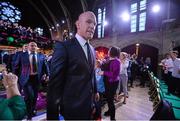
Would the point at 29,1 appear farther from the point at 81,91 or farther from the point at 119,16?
the point at 81,91

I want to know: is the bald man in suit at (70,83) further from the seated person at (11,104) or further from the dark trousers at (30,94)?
the dark trousers at (30,94)

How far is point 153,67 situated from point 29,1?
873 inches

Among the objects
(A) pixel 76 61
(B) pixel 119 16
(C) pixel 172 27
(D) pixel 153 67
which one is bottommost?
(D) pixel 153 67

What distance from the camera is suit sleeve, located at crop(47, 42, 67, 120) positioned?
1.37 meters

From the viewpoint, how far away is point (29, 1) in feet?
87.5

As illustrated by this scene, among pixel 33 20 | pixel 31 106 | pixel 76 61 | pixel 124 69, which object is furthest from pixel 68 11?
pixel 76 61

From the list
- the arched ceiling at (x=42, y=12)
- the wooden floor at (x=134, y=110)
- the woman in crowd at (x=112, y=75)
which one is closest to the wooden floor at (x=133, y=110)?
the wooden floor at (x=134, y=110)

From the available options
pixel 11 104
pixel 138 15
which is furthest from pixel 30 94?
pixel 138 15

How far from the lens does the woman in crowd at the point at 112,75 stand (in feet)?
11.3

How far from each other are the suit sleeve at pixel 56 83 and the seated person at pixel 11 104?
9.9 inches

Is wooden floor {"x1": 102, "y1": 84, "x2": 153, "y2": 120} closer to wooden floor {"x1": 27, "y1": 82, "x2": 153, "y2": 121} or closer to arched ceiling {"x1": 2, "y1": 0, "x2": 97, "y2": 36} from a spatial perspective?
wooden floor {"x1": 27, "y1": 82, "x2": 153, "y2": 121}

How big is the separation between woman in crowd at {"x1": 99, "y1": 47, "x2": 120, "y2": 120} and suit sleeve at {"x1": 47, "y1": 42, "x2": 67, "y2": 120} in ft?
7.00

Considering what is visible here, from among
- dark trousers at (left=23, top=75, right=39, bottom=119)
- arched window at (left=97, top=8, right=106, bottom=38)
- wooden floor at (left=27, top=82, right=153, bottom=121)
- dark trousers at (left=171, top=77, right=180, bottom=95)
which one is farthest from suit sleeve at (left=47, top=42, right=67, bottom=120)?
arched window at (left=97, top=8, right=106, bottom=38)

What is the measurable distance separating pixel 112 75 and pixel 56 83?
225 centimetres
